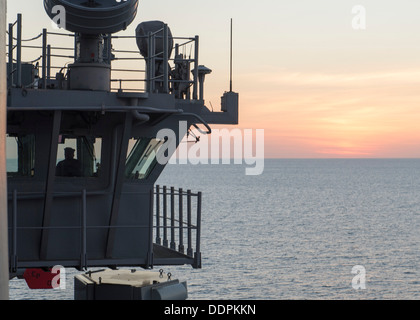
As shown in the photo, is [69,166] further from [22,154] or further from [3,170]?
[3,170]

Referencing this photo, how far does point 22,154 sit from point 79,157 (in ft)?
4.38

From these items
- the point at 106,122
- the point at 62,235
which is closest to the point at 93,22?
the point at 106,122

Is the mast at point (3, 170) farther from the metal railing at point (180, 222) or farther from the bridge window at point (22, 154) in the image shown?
the bridge window at point (22, 154)

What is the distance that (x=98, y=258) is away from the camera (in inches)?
752

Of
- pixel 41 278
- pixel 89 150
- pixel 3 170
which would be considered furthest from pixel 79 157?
pixel 3 170

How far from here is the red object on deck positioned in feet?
59.7

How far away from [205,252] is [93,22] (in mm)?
75495

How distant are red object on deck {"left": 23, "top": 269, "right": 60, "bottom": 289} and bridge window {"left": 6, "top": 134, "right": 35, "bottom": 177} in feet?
7.49

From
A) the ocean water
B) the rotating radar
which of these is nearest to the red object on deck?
the rotating radar

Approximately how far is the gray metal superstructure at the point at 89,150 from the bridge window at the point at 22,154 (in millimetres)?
24

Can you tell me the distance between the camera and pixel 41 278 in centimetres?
1839

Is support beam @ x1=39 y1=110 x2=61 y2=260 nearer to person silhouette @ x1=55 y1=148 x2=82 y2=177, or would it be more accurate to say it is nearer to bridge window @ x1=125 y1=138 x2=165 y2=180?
person silhouette @ x1=55 y1=148 x2=82 y2=177

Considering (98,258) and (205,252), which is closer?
(98,258)
